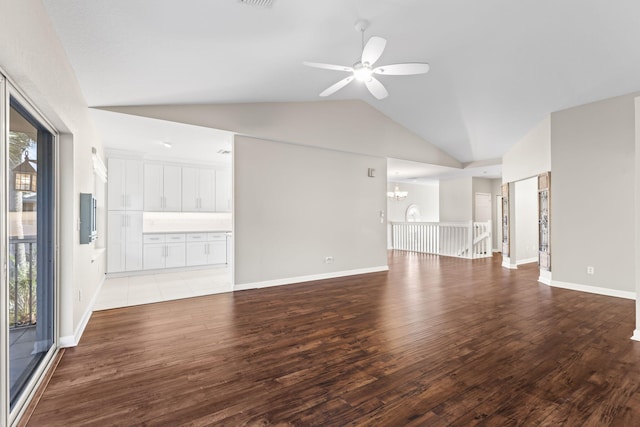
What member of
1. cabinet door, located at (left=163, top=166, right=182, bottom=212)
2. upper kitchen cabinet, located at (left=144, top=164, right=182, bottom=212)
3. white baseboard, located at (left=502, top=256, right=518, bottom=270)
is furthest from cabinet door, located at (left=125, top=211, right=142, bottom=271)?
white baseboard, located at (left=502, top=256, right=518, bottom=270)

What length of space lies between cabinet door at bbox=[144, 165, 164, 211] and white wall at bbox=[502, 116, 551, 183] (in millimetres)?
7905

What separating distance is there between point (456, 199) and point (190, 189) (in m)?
8.15

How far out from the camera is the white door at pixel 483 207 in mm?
9750

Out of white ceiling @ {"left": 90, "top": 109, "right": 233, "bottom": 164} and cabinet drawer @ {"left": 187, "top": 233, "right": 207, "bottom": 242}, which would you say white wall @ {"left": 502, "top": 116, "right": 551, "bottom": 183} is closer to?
white ceiling @ {"left": 90, "top": 109, "right": 233, "bottom": 164}

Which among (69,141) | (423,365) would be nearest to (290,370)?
(423,365)

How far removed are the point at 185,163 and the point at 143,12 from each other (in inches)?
198

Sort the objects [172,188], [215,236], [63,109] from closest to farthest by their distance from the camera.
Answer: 1. [63,109]
2. [172,188]
3. [215,236]

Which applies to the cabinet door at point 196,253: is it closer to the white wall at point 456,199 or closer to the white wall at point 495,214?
the white wall at point 456,199

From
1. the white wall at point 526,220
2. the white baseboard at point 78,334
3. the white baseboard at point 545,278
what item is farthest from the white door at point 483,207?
the white baseboard at point 78,334

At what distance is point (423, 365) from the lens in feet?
8.17

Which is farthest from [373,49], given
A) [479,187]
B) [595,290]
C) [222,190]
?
[479,187]

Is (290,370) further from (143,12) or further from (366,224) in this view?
(366,224)

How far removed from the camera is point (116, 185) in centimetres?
616

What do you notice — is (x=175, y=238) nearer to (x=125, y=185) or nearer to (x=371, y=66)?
(x=125, y=185)
